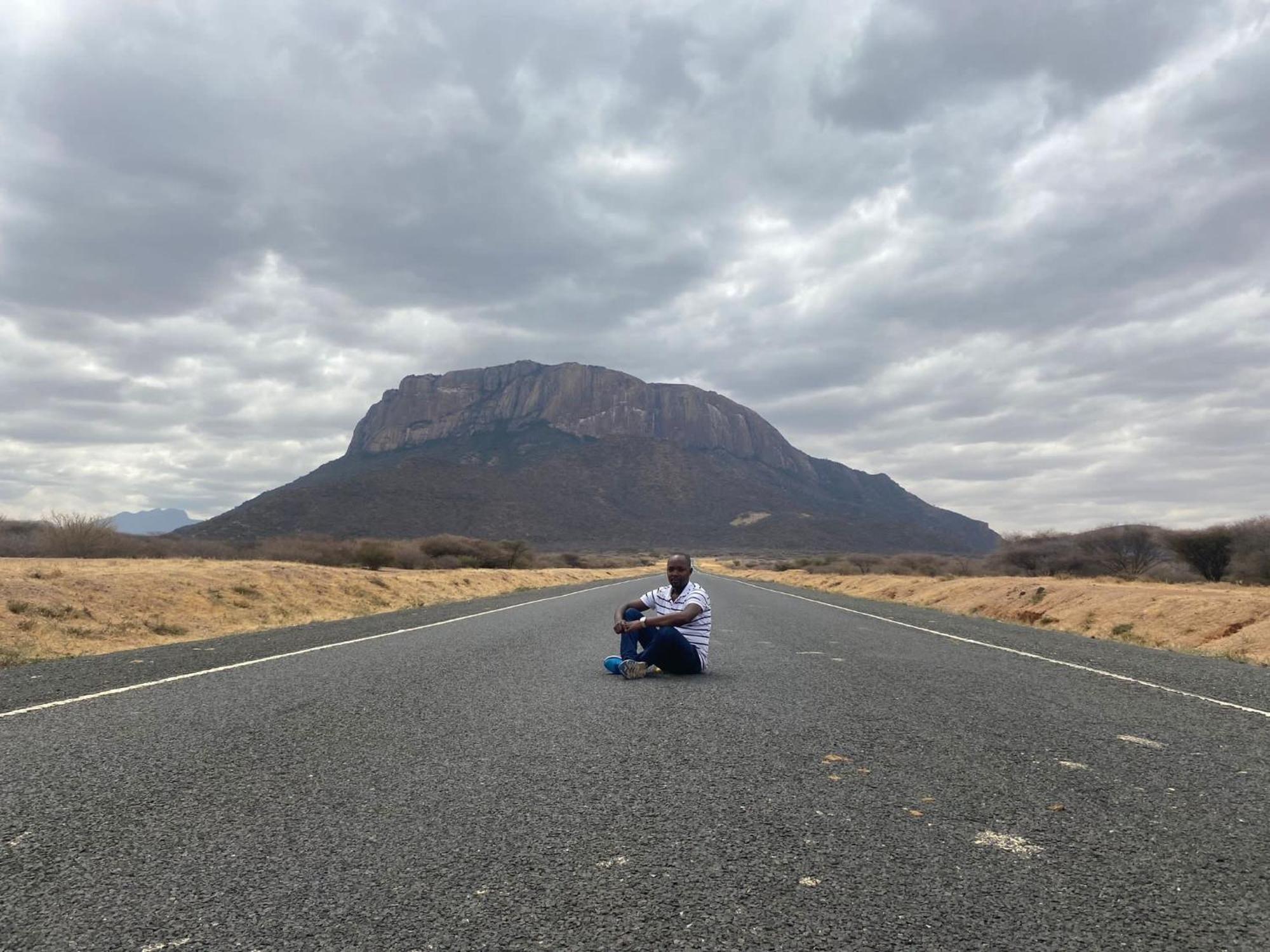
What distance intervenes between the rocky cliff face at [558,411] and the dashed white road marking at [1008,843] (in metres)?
166

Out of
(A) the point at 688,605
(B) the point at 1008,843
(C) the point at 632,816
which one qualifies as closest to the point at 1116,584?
(A) the point at 688,605

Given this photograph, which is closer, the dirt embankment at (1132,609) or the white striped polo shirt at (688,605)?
the white striped polo shirt at (688,605)

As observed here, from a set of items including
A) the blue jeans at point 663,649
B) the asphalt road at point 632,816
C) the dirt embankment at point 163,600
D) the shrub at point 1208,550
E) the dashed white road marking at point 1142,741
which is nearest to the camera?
the asphalt road at point 632,816

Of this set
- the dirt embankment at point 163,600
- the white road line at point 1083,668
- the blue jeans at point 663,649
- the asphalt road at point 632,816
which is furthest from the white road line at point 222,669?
the white road line at point 1083,668

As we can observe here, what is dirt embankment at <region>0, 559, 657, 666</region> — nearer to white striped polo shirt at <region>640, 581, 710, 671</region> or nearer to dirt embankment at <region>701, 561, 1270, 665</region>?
white striped polo shirt at <region>640, 581, 710, 671</region>

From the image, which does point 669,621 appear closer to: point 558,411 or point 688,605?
point 688,605

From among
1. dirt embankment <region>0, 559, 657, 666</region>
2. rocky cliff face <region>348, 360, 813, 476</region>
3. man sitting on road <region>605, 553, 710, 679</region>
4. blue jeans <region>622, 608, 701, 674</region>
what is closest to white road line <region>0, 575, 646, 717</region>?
dirt embankment <region>0, 559, 657, 666</region>

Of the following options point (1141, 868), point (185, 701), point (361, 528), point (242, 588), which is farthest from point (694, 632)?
point (361, 528)

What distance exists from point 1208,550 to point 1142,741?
37.1 metres

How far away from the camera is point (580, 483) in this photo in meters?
133

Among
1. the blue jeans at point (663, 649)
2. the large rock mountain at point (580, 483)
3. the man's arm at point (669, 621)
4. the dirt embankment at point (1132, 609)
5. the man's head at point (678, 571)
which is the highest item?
the large rock mountain at point (580, 483)

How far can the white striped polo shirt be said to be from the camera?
335 inches

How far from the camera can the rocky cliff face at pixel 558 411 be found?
176625 millimetres

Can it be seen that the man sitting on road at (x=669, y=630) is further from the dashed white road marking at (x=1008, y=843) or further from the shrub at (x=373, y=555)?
the shrub at (x=373, y=555)
